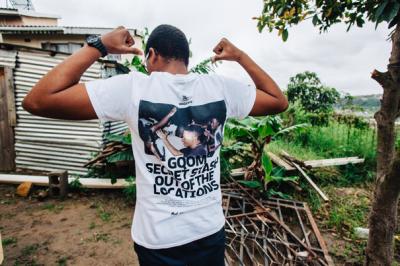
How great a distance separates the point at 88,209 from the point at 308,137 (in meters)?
7.68

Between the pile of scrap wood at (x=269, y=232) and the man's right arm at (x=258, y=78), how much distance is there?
2711 millimetres

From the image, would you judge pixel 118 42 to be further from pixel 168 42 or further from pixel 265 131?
pixel 265 131

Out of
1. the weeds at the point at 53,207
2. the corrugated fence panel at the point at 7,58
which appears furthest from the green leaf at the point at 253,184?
the corrugated fence panel at the point at 7,58

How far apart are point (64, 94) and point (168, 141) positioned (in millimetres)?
510

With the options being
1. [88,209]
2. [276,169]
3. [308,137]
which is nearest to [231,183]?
[276,169]

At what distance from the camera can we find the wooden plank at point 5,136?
734cm

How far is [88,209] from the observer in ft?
17.7

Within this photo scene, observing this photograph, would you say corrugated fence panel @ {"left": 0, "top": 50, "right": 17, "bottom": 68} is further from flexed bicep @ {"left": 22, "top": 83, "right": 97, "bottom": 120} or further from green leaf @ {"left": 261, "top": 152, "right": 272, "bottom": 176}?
flexed bicep @ {"left": 22, "top": 83, "right": 97, "bottom": 120}

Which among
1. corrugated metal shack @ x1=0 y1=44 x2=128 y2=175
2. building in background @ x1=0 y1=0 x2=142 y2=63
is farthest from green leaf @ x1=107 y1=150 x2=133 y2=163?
building in background @ x1=0 y1=0 x2=142 y2=63

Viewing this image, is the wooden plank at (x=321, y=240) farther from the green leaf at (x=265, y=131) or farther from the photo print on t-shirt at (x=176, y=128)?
the photo print on t-shirt at (x=176, y=128)

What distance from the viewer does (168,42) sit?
1.39 metres

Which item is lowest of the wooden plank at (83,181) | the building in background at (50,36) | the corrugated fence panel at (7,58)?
the wooden plank at (83,181)

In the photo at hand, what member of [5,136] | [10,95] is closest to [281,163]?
[10,95]

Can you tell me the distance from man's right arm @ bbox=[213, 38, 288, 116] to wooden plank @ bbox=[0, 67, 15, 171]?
7939 millimetres
